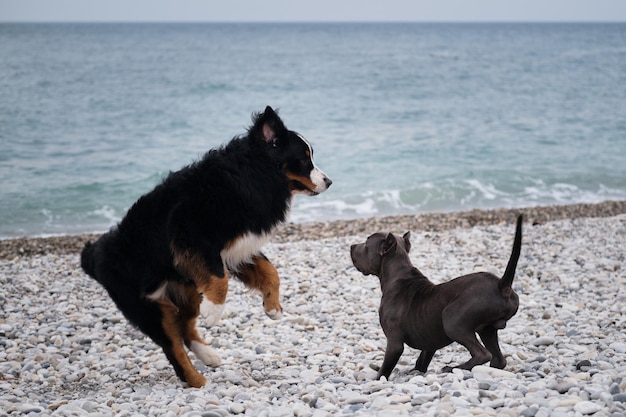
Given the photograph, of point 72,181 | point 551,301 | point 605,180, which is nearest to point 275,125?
point 551,301

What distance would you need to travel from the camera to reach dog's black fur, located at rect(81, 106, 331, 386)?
16.1 ft

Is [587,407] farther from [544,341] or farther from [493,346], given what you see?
[544,341]

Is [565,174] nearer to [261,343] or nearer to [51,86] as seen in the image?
[261,343]

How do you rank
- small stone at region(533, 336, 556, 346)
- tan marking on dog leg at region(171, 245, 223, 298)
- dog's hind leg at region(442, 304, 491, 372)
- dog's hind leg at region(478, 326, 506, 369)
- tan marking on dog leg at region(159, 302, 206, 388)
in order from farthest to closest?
→ 1. small stone at region(533, 336, 556, 346)
2. tan marking on dog leg at region(159, 302, 206, 388)
3. tan marking on dog leg at region(171, 245, 223, 298)
4. dog's hind leg at region(478, 326, 506, 369)
5. dog's hind leg at region(442, 304, 491, 372)

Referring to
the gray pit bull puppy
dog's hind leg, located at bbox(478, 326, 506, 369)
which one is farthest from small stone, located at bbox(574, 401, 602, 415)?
dog's hind leg, located at bbox(478, 326, 506, 369)

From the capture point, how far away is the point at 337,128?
24.4m

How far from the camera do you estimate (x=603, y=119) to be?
27312mm

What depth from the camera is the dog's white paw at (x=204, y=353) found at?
5.48 meters

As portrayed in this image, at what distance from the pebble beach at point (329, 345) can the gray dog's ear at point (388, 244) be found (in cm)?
88

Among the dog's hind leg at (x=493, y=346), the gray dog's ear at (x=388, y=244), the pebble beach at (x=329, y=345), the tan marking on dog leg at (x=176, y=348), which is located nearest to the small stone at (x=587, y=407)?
the pebble beach at (x=329, y=345)

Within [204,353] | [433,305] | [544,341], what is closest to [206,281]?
[204,353]

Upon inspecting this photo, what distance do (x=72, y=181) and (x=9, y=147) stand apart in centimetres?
473

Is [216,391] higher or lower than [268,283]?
lower

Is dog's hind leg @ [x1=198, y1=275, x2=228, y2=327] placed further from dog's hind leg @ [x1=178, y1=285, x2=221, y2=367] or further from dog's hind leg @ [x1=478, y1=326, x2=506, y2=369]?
dog's hind leg @ [x1=478, y1=326, x2=506, y2=369]
